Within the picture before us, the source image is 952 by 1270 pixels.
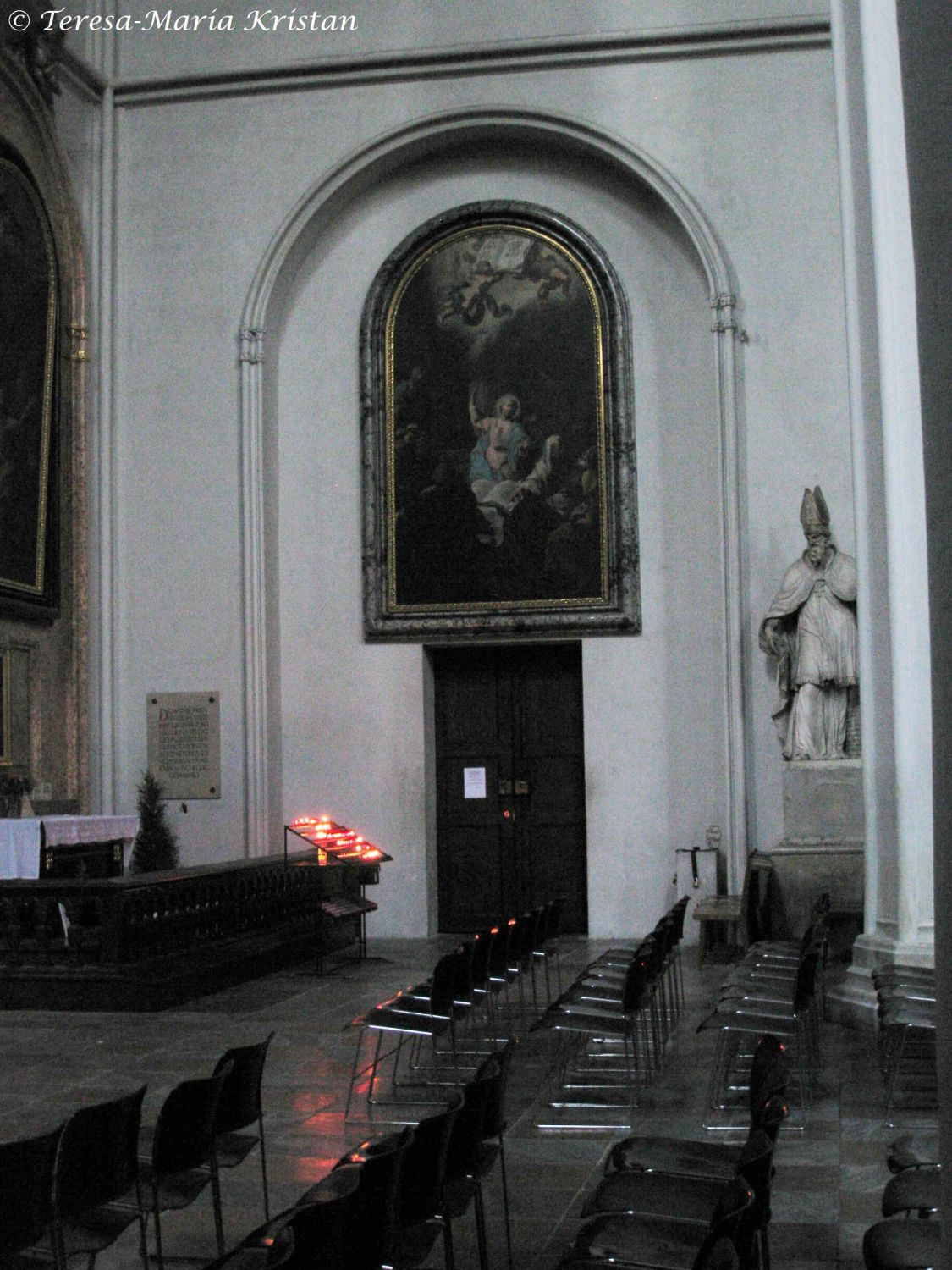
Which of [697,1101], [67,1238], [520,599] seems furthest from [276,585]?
[67,1238]

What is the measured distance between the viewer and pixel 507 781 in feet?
51.5

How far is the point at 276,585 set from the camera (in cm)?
1576

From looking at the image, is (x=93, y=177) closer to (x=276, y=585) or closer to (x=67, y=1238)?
(x=276, y=585)

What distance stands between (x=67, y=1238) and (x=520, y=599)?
11.5m


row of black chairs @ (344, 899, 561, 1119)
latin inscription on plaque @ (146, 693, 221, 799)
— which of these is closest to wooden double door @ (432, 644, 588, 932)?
latin inscription on plaque @ (146, 693, 221, 799)

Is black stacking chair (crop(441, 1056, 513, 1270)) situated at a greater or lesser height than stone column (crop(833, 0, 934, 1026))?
lesser

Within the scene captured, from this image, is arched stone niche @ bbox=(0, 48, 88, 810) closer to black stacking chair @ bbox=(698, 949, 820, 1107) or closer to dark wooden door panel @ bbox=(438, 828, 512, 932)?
dark wooden door panel @ bbox=(438, 828, 512, 932)

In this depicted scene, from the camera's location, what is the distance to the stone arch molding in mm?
14336

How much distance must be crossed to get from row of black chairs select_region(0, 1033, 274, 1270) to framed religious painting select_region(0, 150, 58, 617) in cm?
944

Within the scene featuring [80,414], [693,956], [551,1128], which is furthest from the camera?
[80,414]

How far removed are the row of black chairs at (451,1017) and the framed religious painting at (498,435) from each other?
5368 mm

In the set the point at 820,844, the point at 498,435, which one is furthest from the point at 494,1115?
the point at 498,435

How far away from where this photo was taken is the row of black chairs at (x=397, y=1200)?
11.0 ft

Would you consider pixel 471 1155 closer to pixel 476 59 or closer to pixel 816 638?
pixel 816 638
